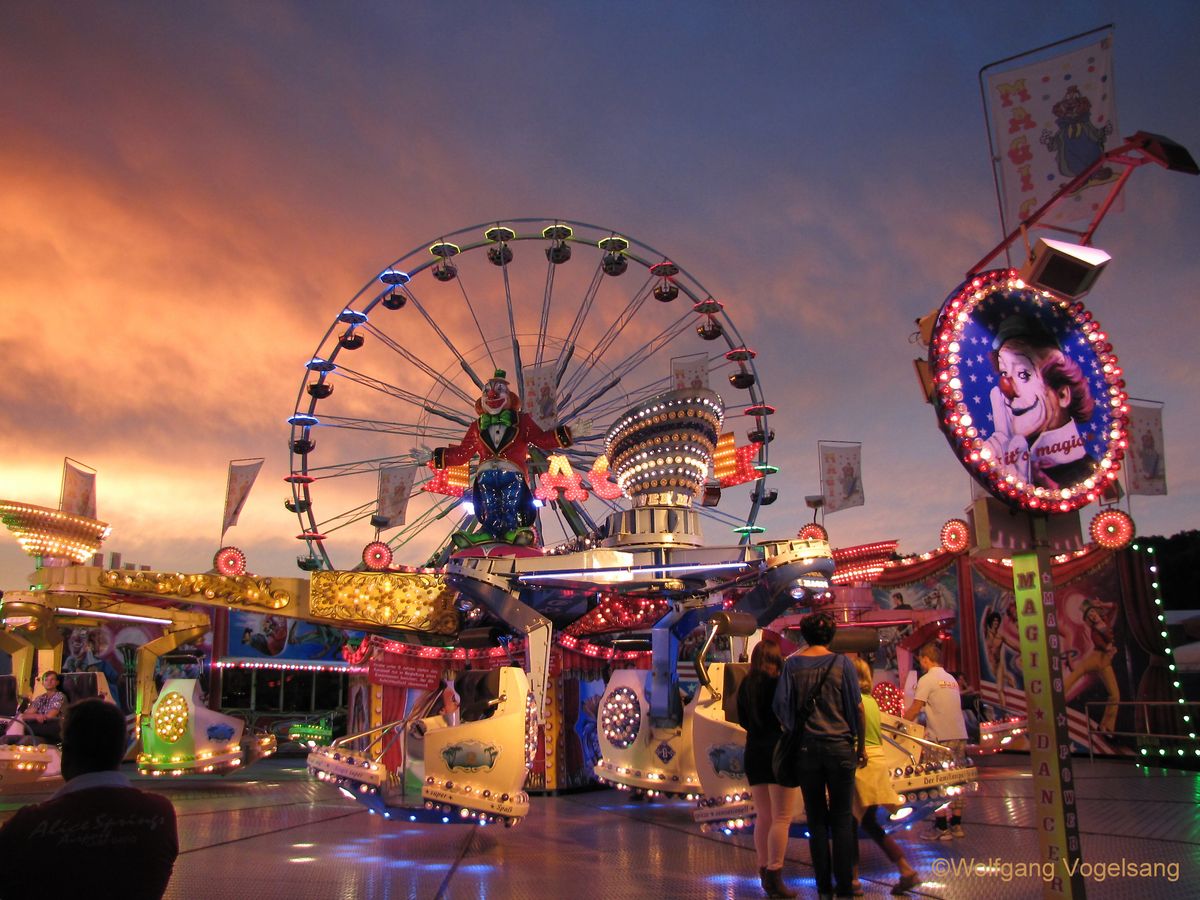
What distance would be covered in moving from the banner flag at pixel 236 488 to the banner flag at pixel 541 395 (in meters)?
6.21

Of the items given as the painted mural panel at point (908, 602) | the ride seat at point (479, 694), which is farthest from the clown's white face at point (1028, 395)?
the painted mural panel at point (908, 602)

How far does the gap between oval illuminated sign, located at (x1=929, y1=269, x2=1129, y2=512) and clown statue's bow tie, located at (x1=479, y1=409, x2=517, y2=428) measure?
645cm

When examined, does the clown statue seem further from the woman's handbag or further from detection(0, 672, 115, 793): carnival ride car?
the woman's handbag

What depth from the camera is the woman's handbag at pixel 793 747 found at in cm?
458

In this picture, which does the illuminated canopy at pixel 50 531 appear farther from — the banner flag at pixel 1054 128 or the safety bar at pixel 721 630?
the banner flag at pixel 1054 128

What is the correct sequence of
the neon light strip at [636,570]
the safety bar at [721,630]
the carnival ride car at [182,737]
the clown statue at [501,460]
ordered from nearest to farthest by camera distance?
the safety bar at [721,630], the neon light strip at [636,570], the clown statue at [501,460], the carnival ride car at [182,737]

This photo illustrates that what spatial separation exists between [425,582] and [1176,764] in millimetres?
10980

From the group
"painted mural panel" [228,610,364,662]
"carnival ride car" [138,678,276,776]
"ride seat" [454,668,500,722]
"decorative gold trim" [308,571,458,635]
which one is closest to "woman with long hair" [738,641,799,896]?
"ride seat" [454,668,500,722]

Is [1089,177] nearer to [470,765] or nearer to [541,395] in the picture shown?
[470,765]

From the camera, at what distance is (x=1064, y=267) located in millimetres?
Answer: 4359

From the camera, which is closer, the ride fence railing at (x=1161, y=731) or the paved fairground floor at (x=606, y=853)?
the paved fairground floor at (x=606, y=853)

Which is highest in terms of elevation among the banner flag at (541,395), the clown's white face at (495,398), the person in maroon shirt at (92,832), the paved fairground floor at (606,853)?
the banner flag at (541,395)

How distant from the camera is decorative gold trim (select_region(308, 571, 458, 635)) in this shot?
10625mm

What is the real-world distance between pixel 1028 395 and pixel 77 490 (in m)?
14.3
